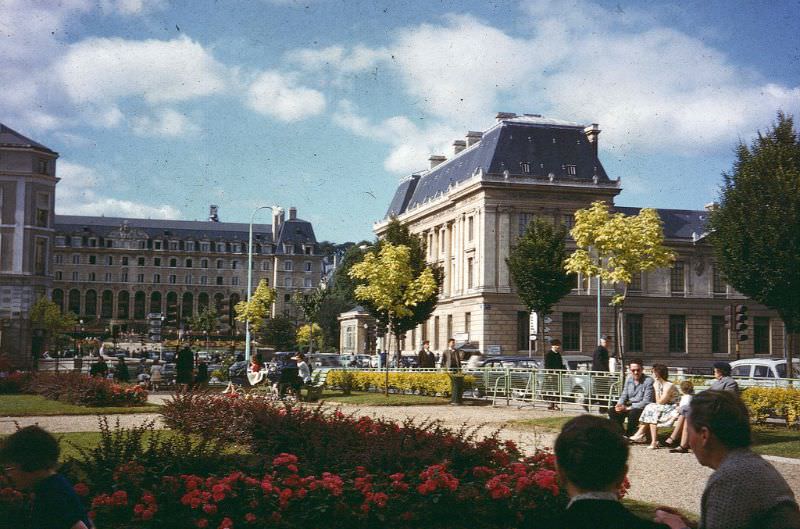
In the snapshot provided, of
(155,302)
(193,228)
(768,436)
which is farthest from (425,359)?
(193,228)

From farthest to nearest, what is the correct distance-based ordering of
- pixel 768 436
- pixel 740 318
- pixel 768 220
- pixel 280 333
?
pixel 280 333 < pixel 768 220 < pixel 740 318 < pixel 768 436

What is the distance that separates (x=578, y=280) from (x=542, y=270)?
41.0 ft

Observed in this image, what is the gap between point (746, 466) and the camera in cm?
389

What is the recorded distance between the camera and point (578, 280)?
211 feet

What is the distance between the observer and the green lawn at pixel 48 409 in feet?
72.8

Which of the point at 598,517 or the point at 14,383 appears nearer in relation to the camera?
the point at 598,517

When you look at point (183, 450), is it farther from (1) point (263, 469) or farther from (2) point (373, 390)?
(2) point (373, 390)

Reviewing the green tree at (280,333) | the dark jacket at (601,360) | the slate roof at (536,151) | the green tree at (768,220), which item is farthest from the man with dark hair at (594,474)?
the green tree at (280,333)

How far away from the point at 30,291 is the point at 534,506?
199 ft

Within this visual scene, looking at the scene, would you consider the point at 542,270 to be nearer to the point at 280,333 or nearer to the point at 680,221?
the point at 680,221

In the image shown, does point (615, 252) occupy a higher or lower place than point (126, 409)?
higher

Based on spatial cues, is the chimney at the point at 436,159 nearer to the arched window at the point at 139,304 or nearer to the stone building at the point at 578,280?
the stone building at the point at 578,280

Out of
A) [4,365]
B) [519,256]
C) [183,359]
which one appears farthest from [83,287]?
[183,359]

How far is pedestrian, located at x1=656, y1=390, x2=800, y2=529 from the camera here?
12.7ft
